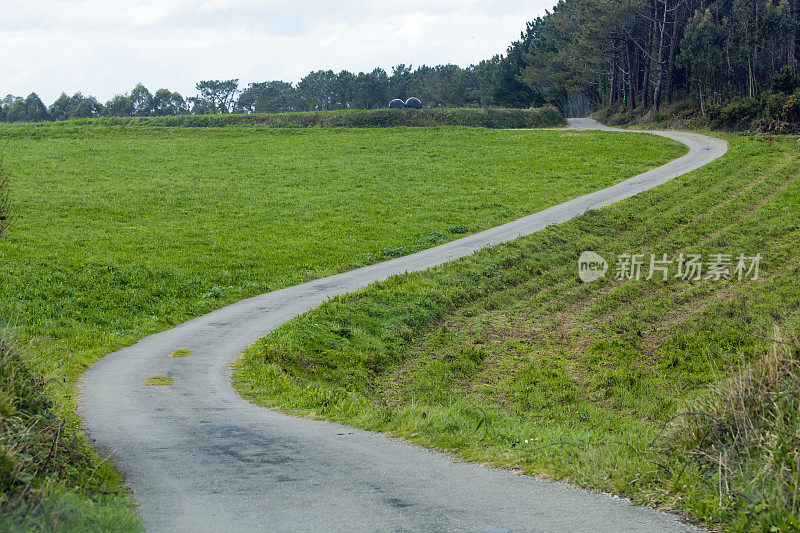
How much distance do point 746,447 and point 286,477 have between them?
4742 mm

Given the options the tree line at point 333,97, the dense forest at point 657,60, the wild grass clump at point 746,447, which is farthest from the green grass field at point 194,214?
the tree line at point 333,97

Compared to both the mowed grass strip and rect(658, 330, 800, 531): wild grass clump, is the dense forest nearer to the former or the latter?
the mowed grass strip

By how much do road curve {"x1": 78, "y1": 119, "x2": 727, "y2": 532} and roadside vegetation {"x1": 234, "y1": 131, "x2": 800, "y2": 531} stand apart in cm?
52

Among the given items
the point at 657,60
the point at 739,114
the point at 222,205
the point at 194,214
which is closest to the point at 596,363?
the point at 194,214

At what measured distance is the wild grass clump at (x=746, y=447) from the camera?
5.74 meters

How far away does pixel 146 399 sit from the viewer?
40.1 feet

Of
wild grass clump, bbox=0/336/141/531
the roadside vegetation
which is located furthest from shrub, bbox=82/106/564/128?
wild grass clump, bbox=0/336/141/531

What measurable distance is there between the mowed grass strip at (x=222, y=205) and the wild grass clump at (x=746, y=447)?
8.16 meters

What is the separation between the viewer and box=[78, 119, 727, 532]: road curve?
6.36 metres

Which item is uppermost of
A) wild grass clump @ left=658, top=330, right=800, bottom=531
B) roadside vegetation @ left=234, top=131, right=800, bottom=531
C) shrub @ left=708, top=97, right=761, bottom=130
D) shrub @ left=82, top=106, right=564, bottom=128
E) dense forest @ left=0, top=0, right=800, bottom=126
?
dense forest @ left=0, top=0, right=800, bottom=126

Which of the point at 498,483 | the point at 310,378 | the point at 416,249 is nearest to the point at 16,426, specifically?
the point at 498,483

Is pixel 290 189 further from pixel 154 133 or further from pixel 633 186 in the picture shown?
pixel 154 133

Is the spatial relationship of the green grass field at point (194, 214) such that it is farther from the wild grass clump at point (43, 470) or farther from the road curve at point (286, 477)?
the road curve at point (286, 477)

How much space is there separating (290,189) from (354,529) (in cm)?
3602
